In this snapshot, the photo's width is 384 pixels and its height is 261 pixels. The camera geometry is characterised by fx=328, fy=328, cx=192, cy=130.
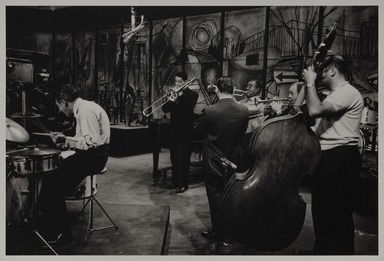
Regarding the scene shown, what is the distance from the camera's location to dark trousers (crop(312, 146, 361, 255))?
Result: 214 centimetres

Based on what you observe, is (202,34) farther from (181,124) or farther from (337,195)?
(337,195)

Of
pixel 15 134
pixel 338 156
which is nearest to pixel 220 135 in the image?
pixel 338 156

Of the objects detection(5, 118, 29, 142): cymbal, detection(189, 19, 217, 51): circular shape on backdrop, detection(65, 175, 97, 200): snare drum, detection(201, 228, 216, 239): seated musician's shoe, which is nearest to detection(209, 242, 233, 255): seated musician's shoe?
detection(201, 228, 216, 239): seated musician's shoe

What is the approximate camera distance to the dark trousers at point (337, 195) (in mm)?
2139

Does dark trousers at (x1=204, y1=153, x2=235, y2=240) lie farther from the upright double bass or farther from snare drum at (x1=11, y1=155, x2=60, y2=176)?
snare drum at (x1=11, y1=155, x2=60, y2=176)

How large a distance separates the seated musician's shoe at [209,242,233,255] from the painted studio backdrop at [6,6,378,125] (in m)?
3.61

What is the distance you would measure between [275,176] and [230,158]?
784mm

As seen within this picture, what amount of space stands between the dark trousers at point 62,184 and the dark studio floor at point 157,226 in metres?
0.20

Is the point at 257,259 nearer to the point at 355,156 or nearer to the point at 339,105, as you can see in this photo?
the point at 355,156

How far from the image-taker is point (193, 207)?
3852 millimetres

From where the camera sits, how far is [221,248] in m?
2.73

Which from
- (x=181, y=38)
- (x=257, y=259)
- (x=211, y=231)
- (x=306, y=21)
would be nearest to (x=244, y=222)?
(x=257, y=259)

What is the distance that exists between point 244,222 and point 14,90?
80.9 inches

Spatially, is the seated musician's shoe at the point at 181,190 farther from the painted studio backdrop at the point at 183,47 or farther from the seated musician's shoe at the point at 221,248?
the painted studio backdrop at the point at 183,47
